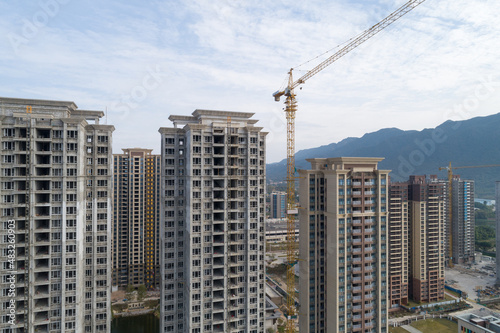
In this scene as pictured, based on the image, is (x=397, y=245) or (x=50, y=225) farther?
(x=397, y=245)

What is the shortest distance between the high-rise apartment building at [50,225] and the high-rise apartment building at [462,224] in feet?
350

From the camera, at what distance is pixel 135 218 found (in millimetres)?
74750

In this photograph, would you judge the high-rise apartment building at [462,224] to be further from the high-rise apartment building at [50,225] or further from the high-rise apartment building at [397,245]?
the high-rise apartment building at [50,225]

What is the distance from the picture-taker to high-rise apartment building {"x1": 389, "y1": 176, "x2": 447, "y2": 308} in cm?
6366

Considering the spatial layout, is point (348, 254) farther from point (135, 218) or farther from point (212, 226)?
point (135, 218)

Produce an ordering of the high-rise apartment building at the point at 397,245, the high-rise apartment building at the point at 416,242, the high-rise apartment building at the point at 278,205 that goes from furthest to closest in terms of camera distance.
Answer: the high-rise apartment building at the point at 278,205 → the high-rise apartment building at the point at 416,242 → the high-rise apartment building at the point at 397,245

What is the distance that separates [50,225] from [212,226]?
17059mm

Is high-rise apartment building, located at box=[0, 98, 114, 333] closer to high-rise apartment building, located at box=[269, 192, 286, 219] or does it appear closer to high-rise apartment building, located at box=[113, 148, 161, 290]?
high-rise apartment building, located at box=[113, 148, 161, 290]

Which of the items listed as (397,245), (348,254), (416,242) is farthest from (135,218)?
(416,242)

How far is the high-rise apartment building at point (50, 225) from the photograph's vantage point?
1127 inches

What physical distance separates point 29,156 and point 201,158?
17754mm
